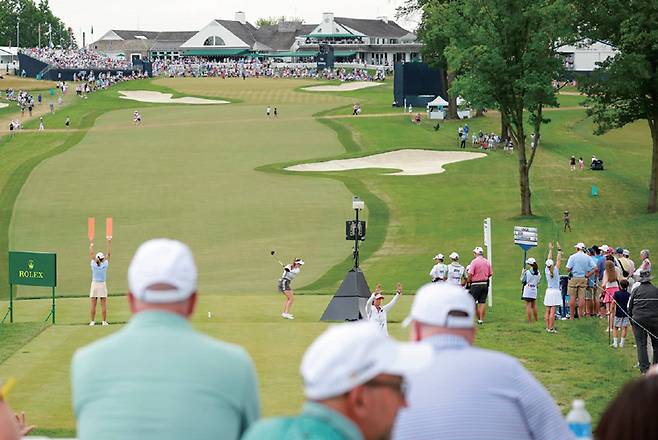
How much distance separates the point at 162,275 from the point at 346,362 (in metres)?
1.05

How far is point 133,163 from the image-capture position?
2569 inches

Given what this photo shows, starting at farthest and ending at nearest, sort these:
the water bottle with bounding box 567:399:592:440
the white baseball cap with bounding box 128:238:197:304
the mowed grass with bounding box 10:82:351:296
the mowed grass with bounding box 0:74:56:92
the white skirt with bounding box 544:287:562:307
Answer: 1. the mowed grass with bounding box 0:74:56:92
2. the mowed grass with bounding box 10:82:351:296
3. the white skirt with bounding box 544:287:562:307
4. the water bottle with bounding box 567:399:592:440
5. the white baseball cap with bounding box 128:238:197:304

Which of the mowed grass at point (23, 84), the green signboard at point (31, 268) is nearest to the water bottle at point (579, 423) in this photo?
the green signboard at point (31, 268)

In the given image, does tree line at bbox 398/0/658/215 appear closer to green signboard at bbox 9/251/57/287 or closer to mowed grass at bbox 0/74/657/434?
mowed grass at bbox 0/74/657/434

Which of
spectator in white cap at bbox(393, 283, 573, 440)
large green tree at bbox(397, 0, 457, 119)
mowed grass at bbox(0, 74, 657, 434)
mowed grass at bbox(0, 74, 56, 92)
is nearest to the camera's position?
spectator in white cap at bbox(393, 283, 573, 440)

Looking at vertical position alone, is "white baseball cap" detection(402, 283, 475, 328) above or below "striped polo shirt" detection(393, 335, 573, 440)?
above

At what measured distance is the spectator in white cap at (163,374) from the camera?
527 centimetres

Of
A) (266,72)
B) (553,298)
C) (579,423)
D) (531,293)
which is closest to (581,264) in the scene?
(531,293)

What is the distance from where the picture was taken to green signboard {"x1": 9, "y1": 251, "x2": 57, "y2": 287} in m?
26.2

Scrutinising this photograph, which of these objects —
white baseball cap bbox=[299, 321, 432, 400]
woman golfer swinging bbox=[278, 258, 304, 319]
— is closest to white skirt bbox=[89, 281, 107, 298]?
woman golfer swinging bbox=[278, 258, 304, 319]

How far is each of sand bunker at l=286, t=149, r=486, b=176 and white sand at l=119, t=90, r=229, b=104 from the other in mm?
44836

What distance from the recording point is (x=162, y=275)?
18.0 feet

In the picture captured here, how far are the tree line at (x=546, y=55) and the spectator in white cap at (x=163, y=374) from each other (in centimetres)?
3896

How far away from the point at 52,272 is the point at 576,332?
33.0 ft
